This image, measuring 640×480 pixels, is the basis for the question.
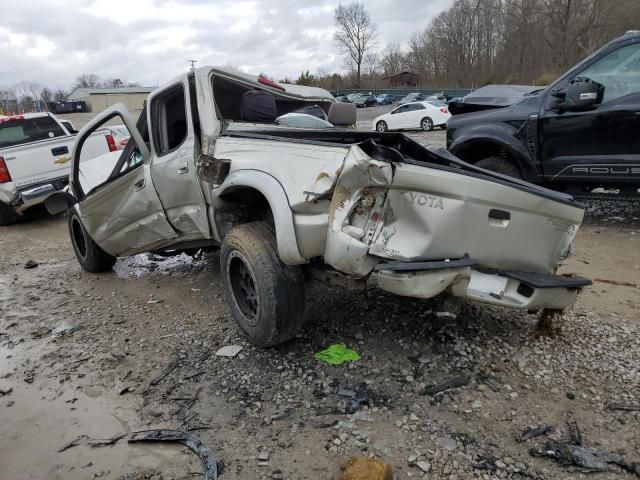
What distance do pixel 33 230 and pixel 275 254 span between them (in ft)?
22.4

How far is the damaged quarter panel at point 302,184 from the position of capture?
8.64 ft

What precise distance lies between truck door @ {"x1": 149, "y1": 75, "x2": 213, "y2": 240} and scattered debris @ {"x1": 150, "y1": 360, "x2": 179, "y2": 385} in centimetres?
101

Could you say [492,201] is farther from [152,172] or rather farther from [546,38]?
[546,38]

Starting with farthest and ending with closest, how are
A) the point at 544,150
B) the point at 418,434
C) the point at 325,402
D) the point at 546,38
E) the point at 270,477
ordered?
the point at 546,38
the point at 544,150
the point at 325,402
the point at 418,434
the point at 270,477

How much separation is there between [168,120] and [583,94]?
4.11 m

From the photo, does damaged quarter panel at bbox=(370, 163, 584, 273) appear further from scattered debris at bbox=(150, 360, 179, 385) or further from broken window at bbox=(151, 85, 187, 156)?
broken window at bbox=(151, 85, 187, 156)

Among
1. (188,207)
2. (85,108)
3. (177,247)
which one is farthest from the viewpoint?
(85,108)

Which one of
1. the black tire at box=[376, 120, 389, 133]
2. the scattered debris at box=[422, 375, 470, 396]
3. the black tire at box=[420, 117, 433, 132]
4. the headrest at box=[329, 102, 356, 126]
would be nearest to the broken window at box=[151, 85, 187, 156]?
the headrest at box=[329, 102, 356, 126]

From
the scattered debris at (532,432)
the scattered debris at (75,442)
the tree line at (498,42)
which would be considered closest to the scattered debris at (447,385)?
the scattered debris at (532,432)

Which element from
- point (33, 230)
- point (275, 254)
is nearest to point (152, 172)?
point (275, 254)

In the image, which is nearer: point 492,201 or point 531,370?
point 492,201

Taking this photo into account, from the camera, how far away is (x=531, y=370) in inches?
116

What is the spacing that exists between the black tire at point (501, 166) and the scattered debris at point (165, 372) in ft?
13.9

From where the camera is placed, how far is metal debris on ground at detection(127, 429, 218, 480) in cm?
235
